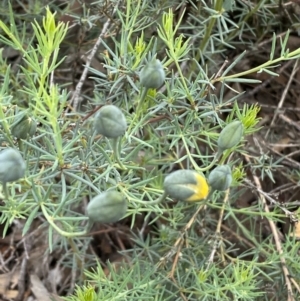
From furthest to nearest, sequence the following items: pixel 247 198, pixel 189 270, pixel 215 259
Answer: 1. pixel 247 198
2. pixel 215 259
3. pixel 189 270

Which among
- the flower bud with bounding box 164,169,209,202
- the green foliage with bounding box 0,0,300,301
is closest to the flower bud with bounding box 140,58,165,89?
the green foliage with bounding box 0,0,300,301

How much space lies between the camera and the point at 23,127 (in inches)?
27.5

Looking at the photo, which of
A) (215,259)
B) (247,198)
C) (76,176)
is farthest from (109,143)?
(247,198)

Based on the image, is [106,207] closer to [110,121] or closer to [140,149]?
[110,121]

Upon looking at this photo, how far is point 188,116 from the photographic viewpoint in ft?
2.83

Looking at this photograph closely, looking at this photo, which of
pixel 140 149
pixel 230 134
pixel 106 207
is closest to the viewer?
pixel 106 207

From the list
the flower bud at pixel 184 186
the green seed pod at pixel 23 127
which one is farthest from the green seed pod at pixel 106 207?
the green seed pod at pixel 23 127

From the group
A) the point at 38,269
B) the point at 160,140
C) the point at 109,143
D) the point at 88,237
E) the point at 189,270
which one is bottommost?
the point at 38,269

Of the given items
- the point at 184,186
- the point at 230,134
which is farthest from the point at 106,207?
the point at 230,134

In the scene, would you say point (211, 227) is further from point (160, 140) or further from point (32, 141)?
point (32, 141)

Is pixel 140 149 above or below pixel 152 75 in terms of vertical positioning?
below

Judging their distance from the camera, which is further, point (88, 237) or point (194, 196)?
point (88, 237)

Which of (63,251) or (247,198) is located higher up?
(247,198)

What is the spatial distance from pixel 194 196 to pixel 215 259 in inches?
20.6
